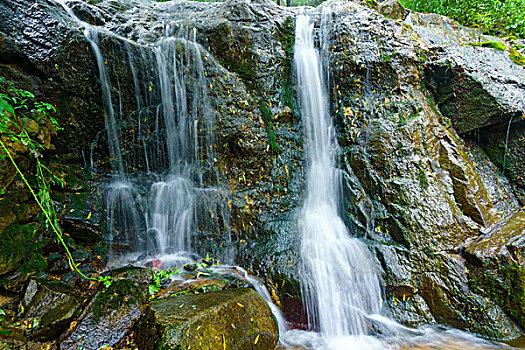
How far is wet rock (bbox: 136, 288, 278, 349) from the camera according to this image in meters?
2.12

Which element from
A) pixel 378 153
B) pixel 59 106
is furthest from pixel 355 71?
pixel 59 106

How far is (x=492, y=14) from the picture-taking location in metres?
6.72

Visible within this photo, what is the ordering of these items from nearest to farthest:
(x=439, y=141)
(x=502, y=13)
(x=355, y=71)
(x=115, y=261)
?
1. (x=115, y=261)
2. (x=439, y=141)
3. (x=355, y=71)
4. (x=502, y=13)

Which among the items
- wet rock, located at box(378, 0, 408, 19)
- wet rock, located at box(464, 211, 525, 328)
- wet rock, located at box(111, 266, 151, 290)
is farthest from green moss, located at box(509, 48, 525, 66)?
wet rock, located at box(111, 266, 151, 290)

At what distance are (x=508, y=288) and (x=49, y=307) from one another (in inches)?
221

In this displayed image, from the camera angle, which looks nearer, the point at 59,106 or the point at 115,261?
the point at 115,261

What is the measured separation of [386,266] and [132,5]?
29.6 ft

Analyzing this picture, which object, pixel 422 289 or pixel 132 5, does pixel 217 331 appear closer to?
pixel 422 289

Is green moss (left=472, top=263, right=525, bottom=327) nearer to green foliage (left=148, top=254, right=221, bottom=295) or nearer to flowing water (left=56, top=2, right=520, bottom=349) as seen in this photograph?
flowing water (left=56, top=2, right=520, bottom=349)

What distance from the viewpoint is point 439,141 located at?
4766 millimetres

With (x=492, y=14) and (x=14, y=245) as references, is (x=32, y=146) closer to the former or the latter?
(x=14, y=245)

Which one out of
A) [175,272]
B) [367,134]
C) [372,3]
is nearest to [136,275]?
[175,272]

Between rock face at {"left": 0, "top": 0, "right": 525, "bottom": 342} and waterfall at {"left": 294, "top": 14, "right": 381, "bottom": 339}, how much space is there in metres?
0.20

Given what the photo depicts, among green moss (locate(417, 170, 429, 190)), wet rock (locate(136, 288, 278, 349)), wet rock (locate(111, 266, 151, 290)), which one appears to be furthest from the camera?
green moss (locate(417, 170, 429, 190))
